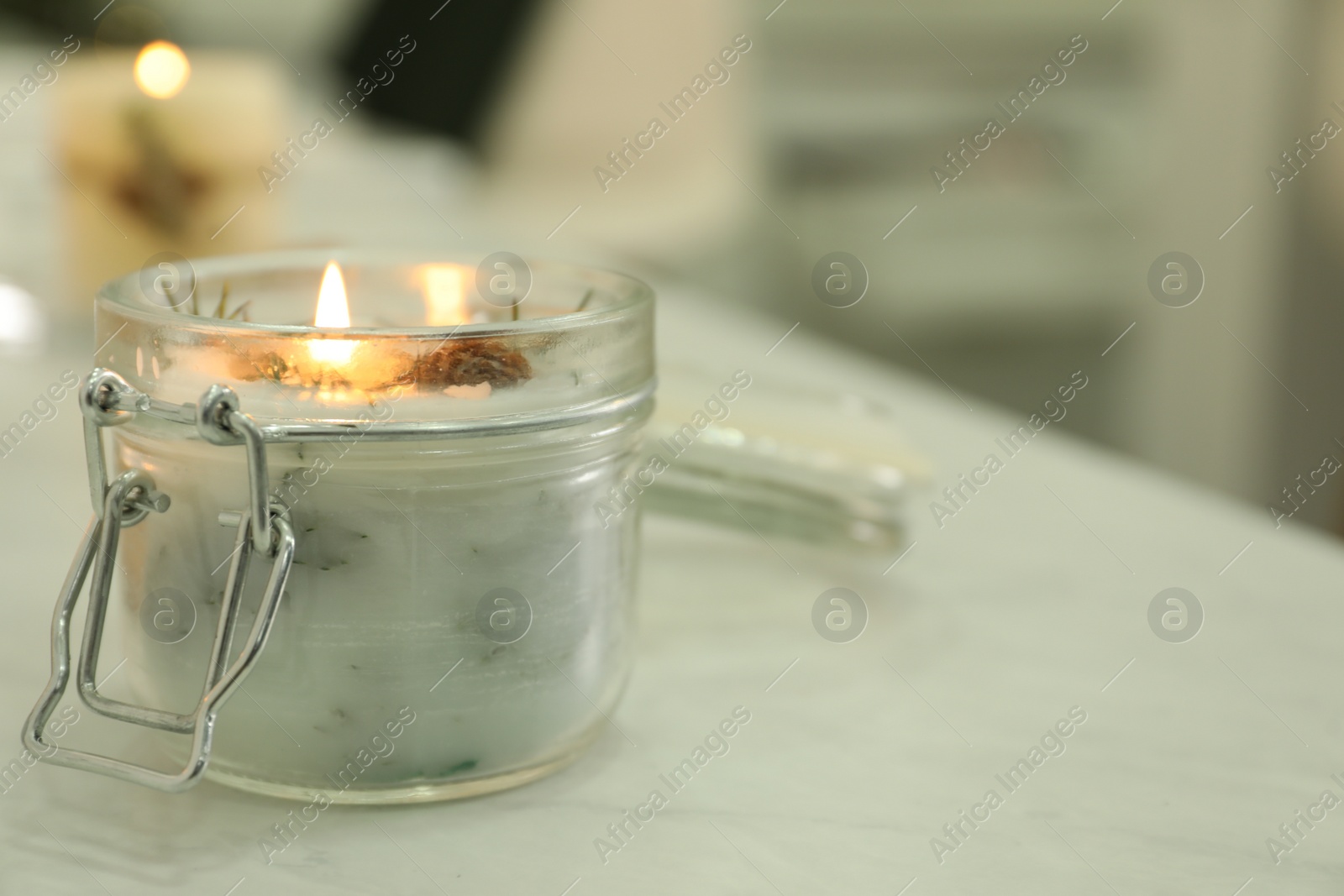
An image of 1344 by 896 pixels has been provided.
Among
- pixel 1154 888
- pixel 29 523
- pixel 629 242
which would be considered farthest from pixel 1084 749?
pixel 629 242

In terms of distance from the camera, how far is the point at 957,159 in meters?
2.43

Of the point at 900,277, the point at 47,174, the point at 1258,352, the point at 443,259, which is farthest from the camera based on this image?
the point at 1258,352

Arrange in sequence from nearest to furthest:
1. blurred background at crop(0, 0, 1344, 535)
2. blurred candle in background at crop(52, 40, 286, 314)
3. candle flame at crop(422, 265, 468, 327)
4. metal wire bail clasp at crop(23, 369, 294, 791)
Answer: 1. metal wire bail clasp at crop(23, 369, 294, 791)
2. candle flame at crop(422, 265, 468, 327)
3. blurred candle in background at crop(52, 40, 286, 314)
4. blurred background at crop(0, 0, 1344, 535)

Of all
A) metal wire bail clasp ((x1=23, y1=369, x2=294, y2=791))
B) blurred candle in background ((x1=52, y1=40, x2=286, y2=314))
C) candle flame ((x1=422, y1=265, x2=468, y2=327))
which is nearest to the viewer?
metal wire bail clasp ((x1=23, y1=369, x2=294, y2=791))

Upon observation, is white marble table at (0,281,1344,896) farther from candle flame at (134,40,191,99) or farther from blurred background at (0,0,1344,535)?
blurred background at (0,0,1344,535)

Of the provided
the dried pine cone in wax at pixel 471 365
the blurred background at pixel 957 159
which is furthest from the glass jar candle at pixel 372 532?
the blurred background at pixel 957 159

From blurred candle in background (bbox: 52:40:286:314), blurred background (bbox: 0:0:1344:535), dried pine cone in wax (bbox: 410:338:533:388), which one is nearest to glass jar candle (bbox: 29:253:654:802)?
dried pine cone in wax (bbox: 410:338:533:388)

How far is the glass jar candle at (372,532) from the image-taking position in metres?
0.31

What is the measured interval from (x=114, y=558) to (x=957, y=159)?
228 centimetres

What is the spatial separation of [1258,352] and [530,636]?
259 centimetres

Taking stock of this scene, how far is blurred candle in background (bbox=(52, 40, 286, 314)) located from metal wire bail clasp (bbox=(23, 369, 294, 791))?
1.62 feet

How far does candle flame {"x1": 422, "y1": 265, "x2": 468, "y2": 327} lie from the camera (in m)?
0.43

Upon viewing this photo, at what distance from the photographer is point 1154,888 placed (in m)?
0.32

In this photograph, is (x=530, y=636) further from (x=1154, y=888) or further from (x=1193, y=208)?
(x=1193, y=208)
